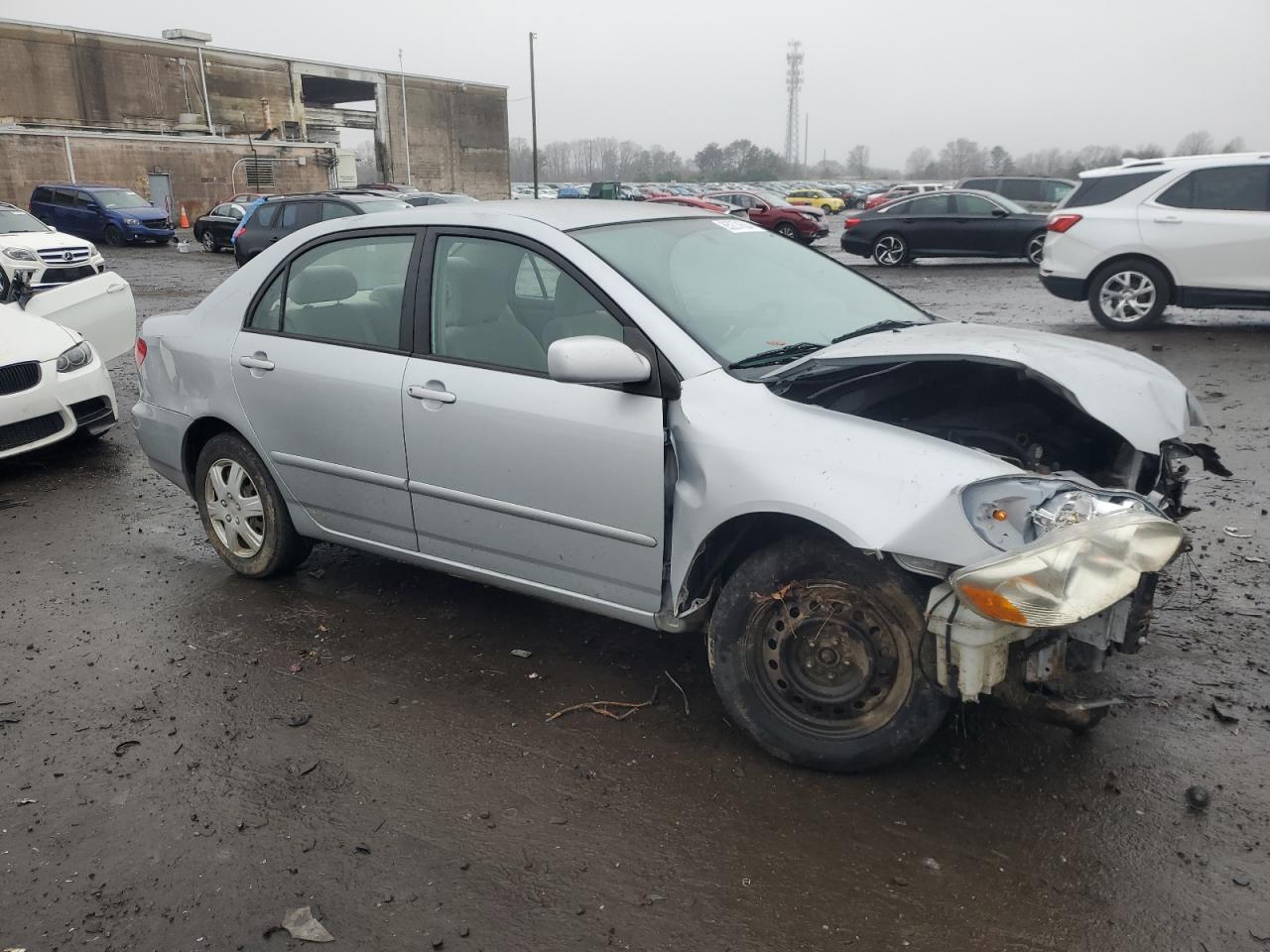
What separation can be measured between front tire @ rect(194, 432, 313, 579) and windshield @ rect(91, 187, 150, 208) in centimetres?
2813

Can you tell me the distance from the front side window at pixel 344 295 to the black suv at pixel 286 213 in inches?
583

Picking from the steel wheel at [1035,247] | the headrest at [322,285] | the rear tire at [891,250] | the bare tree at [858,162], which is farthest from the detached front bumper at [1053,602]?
the bare tree at [858,162]

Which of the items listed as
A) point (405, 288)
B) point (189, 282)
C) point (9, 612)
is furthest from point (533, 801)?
point (189, 282)

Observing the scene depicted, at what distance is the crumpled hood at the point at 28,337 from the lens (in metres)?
6.77

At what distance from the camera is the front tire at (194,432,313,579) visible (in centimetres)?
469

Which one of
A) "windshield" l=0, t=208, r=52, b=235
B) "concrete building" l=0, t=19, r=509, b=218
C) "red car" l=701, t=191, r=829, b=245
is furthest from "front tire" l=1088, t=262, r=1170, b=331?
"concrete building" l=0, t=19, r=509, b=218

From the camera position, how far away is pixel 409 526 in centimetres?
411

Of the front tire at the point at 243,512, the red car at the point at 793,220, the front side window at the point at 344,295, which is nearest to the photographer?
the front side window at the point at 344,295

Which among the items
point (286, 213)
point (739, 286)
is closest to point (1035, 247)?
point (286, 213)

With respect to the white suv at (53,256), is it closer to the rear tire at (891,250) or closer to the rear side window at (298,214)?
the rear side window at (298,214)

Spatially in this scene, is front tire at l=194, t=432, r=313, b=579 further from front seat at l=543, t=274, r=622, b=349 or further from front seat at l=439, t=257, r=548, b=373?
front seat at l=543, t=274, r=622, b=349

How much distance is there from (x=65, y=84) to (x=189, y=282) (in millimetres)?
34893

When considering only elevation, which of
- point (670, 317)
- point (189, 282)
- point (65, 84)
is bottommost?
point (189, 282)

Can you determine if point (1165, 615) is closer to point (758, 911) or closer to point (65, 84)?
point (758, 911)
